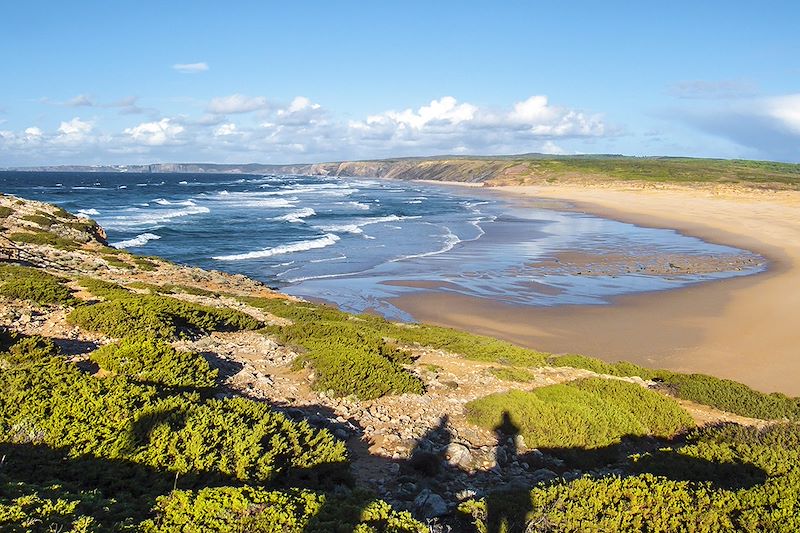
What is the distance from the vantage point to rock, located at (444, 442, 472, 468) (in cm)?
781

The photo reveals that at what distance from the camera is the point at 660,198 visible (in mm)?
78062

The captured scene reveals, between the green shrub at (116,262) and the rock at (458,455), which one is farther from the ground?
the green shrub at (116,262)

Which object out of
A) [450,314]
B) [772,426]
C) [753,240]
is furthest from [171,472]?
[753,240]

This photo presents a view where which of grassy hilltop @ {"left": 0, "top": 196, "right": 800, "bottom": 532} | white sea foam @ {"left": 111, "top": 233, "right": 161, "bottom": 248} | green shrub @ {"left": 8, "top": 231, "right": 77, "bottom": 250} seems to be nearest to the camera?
grassy hilltop @ {"left": 0, "top": 196, "right": 800, "bottom": 532}

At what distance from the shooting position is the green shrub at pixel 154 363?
862cm

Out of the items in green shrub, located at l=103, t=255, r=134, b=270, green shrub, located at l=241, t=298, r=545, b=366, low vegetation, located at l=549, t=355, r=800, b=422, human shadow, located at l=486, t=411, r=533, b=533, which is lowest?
low vegetation, located at l=549, t=355, r=800, b=422

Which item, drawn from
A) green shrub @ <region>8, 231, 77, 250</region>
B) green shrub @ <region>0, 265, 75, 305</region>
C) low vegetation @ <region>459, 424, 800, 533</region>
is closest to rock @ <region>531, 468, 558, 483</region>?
low vegetation @ <region>459, 424, 800, 533</region>

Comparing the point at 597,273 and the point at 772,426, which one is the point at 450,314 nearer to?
the point at 597,273

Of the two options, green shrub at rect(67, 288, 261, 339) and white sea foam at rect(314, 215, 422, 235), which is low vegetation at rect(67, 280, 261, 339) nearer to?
green shrub at rect(67, 288, 261, 339)

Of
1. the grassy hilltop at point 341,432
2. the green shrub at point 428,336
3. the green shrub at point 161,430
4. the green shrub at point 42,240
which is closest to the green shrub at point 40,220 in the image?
the green shrub at point 42,240

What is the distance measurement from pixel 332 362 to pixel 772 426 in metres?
7.55

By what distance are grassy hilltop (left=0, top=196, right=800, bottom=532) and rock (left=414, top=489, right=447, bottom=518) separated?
0.02 meters

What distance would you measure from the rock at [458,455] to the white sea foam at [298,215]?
161 feet

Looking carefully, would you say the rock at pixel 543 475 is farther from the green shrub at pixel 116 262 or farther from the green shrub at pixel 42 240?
the green shrub at pixel 42 240
